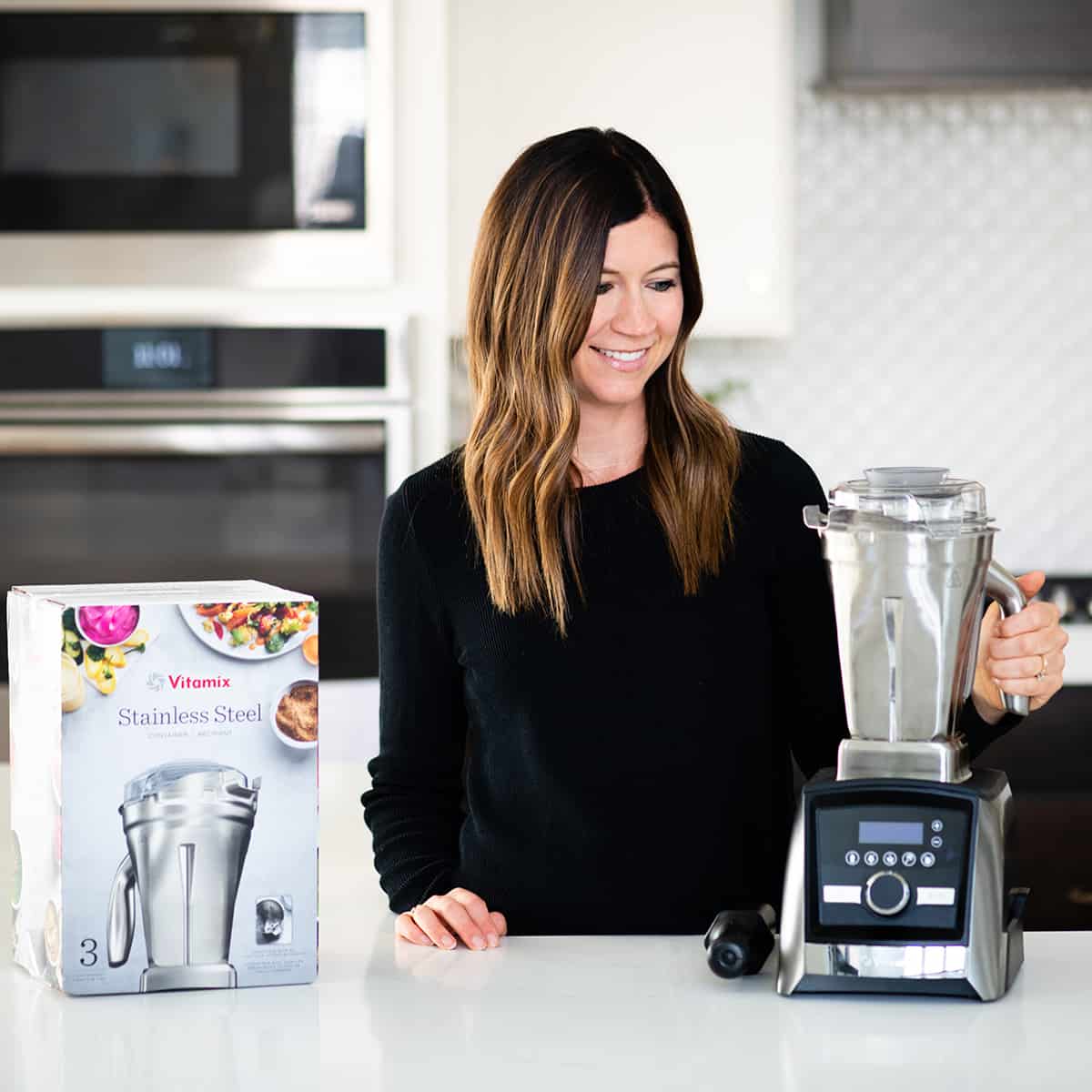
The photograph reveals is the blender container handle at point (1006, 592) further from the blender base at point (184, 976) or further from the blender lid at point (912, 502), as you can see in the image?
the blender base at point (184, 976)

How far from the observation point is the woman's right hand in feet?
4.28

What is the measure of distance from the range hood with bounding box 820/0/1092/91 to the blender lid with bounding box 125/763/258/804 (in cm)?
230

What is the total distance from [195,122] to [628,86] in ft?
2.52

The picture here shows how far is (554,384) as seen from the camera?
1.57 m

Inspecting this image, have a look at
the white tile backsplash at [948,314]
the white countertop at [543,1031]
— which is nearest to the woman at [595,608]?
the white countertop at [543,1031]

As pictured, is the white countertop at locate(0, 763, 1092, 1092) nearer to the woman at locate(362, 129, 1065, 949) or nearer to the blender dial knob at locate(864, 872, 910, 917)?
the blender dial knob at locate(864, 872, 910, 917)

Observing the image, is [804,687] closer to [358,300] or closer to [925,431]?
[358,300]

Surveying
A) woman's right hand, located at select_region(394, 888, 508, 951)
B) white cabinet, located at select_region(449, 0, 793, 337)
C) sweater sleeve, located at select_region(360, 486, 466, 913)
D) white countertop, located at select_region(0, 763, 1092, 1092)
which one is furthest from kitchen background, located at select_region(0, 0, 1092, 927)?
white countertop, located at select_region(0, 763, 1092, 1092)

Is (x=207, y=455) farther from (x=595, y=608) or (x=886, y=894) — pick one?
(x=886, y=894)

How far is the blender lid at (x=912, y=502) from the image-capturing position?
118 cm

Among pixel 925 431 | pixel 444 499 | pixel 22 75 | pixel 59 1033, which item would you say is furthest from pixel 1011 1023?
pixel 925 431

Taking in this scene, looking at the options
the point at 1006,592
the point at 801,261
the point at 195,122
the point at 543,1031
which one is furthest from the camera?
the point at 801,261

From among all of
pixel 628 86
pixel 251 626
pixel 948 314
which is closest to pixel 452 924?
pixel 251 626

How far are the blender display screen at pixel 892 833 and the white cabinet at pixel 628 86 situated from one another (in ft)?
6.11
